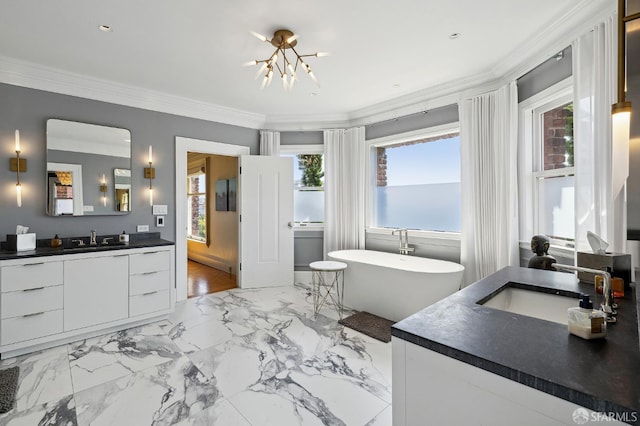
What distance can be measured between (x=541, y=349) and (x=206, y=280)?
5066 mm

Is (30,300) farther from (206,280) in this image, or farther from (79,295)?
(206,280)

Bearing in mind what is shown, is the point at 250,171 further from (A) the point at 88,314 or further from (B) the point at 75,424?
(B) the point at 75,424

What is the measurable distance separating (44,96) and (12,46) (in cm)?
57

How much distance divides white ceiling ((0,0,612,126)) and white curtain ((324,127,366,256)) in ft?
3.65

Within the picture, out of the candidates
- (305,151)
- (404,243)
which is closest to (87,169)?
(305,151)

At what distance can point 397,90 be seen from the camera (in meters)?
3.82

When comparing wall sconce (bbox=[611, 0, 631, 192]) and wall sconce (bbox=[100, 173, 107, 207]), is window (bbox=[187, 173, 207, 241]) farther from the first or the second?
wall sconce (bbox=[611, 0, 631, 192])

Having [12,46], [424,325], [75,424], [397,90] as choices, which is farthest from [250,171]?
[424,325]

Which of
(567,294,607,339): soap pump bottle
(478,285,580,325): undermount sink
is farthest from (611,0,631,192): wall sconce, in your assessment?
(478,285,580,325): undermount sink

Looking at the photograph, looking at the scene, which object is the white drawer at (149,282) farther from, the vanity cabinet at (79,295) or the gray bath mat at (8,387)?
the gray bath mat at (8,387)

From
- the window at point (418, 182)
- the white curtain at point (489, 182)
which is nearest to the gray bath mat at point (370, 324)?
the white curtain at point (489, 182)

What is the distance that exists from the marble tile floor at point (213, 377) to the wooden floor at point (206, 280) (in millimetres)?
1179

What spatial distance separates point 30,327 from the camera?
2.62 metres

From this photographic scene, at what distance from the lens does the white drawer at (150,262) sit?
3203 mm
